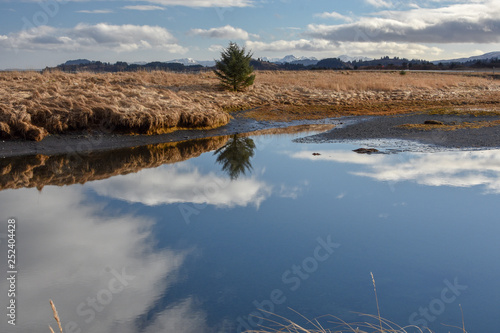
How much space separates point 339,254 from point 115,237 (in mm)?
4258

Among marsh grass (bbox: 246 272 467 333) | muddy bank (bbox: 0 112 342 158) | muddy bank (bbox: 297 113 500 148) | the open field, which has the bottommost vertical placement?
marsh grass (bbox: 246 272 467 333)

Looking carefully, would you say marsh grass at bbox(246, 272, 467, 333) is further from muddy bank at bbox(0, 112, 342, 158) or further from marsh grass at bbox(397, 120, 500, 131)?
marsh grass at bbox(397, 120, 500, 131)

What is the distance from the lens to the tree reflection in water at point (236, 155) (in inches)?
578

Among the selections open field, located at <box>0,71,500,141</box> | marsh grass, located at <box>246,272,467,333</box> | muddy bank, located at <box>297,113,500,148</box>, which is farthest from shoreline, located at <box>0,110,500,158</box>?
marsh grass, located at <box>246,272,467,333</box>

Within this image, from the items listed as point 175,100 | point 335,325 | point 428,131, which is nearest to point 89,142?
point 175,100

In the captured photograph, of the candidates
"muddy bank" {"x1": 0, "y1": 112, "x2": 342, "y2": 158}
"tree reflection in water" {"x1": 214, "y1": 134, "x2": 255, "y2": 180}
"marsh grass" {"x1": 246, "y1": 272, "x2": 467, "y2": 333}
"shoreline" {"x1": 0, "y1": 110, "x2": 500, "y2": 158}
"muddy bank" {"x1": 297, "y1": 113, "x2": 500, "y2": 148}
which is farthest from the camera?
"muddy bank" {"x1": 297, "y1": 113, "x2": 500, "y2": 148}

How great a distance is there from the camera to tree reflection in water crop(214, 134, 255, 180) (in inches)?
578

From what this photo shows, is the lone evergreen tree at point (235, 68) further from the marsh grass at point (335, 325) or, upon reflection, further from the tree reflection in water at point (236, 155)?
the marsh grass at point (335, 325)

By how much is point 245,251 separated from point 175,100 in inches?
599

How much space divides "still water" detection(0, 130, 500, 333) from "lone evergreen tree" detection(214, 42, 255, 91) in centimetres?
1740

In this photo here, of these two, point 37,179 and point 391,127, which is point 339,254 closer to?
point 37,179

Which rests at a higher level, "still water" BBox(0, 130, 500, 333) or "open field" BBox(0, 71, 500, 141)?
"open field" BBox(0, 71, 500, 141)

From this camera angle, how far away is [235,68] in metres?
30.0

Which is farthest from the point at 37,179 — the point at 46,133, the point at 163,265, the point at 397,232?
the point at 397,232
